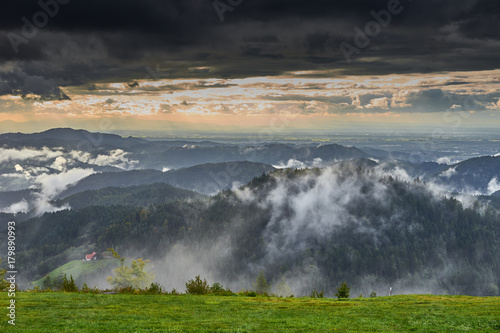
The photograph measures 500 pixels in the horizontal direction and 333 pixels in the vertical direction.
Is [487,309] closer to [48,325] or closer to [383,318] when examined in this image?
[383,318]

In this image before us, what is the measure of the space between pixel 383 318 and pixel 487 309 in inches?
507

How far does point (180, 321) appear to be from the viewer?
1280 inches

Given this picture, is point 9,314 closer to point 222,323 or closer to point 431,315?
point 222,323

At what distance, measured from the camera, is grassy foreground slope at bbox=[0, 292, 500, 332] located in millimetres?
29391

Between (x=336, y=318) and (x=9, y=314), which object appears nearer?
(x=9, y=314)

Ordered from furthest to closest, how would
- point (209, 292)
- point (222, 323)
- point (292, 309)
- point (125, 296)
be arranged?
1. point (209, 292)
2. point (125, 296)
3. point (292, 309)
4. point (222, 323)

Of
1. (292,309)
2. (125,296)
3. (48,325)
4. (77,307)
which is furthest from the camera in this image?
(125,296)

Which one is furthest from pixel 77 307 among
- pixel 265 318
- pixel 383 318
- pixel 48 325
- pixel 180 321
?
pixel 383 318

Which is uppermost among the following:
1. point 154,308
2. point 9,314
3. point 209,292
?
point 9,314

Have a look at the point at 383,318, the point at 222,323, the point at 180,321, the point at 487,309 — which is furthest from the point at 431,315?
the point at 180,321

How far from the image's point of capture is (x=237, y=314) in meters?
36.9

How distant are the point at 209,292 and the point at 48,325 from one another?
1128 inches

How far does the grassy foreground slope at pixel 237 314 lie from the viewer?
96.4 feet

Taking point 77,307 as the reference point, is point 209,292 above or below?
below
